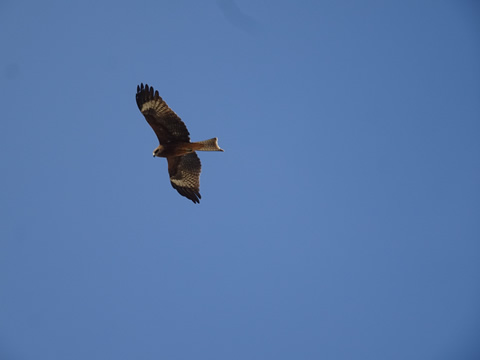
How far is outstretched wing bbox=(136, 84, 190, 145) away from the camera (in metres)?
10.1

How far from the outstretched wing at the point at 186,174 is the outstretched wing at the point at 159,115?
3.72 feet

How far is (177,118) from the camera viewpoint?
1006cm

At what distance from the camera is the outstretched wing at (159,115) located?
10062 mm

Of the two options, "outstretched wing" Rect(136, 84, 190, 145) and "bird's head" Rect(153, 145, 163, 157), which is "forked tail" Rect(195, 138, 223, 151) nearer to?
Answer: "outstretched wing" Rect(136, 84, 190, 145)

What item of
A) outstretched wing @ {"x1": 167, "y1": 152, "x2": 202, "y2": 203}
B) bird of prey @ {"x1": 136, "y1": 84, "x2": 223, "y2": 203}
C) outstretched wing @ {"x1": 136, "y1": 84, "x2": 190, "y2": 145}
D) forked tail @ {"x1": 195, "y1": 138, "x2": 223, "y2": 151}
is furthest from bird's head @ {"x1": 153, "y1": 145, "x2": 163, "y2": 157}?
forked tail @ {"x1": 195, "y1": 138, "x2": 223, "y2": 151}

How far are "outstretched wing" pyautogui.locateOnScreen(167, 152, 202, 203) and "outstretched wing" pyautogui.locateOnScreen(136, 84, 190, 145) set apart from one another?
1135 millimetres

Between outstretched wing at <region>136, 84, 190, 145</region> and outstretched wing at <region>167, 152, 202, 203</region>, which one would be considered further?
outstretched wing at <region>167, 152, 202, 203</region>

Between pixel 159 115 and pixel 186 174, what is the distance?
204cm

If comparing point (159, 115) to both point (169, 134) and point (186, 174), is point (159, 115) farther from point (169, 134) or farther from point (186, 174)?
point (186, 174)

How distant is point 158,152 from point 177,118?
1078 millimetres

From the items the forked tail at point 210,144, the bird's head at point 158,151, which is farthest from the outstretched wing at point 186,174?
the forked tail at point 210,144

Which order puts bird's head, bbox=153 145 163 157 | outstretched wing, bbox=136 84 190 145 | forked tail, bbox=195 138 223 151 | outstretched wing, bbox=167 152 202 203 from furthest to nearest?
outstretched wing, bbox=167 152 202 203 → bird's head, bbox=153 145 163 157 → forked tail, bbox=195 138 223 151 → outstretched wing, bbox=136 84 190 145

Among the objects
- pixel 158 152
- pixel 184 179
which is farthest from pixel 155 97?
pixel 184 179

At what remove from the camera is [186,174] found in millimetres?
11633
